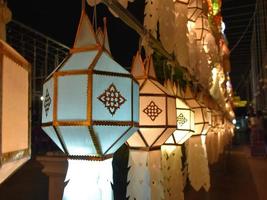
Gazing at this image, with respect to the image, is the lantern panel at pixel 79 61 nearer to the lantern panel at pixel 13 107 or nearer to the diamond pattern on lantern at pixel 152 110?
the lantern panel at pixel 13 107

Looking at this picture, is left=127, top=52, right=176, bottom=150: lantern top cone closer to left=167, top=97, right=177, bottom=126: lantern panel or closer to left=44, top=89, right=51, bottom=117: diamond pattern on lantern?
left=167, top=97, right=177, bottom=126: lantern panel

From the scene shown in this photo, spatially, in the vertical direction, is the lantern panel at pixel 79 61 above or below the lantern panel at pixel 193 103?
above

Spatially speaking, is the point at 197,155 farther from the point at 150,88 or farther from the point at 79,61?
the point at 79,61

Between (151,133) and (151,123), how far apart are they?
0.24 feet

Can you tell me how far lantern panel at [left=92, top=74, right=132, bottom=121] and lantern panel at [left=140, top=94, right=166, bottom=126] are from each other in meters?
0.74

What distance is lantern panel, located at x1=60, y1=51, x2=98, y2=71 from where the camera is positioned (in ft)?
4.57

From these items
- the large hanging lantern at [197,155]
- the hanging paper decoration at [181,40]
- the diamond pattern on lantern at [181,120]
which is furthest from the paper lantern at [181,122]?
the large hanging lantern at [197,155]

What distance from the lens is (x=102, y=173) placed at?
4.93ft

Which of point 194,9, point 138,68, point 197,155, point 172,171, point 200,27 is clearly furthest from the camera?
point 200,27

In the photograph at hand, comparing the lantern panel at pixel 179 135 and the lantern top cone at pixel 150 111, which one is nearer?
the lantern top cone at pixel 150 111

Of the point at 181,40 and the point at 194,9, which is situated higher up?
the point at 194,9

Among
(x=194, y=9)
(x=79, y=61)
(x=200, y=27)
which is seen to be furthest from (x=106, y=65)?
(x=200, y=27)

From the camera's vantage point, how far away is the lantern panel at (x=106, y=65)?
139 cm

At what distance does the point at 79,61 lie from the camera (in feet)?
4.68
